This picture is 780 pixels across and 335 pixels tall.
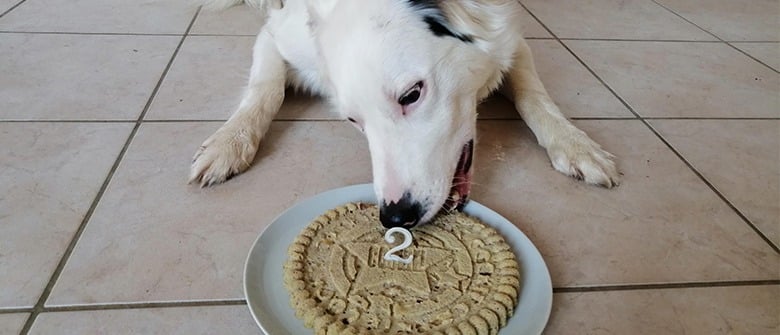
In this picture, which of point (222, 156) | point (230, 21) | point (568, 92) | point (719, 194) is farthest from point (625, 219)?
point (230, 21)

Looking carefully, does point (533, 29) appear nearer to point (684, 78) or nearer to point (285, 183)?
point (684, 78)

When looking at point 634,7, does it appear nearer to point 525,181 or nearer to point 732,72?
point 732,72

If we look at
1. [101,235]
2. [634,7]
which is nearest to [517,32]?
[101,235]

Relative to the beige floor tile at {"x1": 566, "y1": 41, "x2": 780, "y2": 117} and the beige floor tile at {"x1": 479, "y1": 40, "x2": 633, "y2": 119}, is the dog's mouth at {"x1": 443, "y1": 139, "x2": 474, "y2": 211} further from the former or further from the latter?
the beige floor tile at {"x1": 566, "y1": 41, "x2": 780, "y2": 117}

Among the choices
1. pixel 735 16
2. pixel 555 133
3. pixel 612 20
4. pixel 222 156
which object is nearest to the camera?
pixel 222 156

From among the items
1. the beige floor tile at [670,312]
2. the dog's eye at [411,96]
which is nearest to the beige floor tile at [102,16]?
the dog's eye at [411,96]

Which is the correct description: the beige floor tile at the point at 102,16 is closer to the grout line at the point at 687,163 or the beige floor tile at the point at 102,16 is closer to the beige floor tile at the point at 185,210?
the beige floor tile at the point at 185,210
